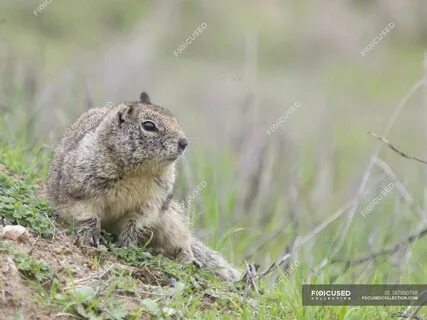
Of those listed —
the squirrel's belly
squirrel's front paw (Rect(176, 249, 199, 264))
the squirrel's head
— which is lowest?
Answer: squirrel's front paw (Rect(176, 249, 199, 264))

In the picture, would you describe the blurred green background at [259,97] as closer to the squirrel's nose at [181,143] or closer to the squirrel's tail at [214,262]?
the squirrel's tail at [214,262]

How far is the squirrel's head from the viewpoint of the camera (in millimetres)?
5871

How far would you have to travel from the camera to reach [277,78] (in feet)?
50.1

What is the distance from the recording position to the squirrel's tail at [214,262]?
5.93 metres

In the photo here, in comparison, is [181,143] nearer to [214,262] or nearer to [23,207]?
[214,262]

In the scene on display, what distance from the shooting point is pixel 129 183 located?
5.81 meters

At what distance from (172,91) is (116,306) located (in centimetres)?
871

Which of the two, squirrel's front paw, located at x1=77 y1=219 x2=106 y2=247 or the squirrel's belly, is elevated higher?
the squirrel's belly

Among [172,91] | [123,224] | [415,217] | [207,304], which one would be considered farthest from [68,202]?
[172,91]
